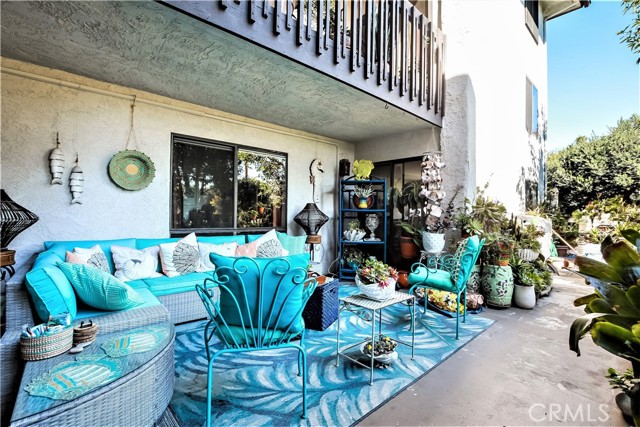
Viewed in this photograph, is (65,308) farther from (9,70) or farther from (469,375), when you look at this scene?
(469,375)

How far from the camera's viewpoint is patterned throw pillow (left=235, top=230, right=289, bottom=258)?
364 centimetres

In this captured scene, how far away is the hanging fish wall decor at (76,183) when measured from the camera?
9.44 feet

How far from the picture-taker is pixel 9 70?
8.63 feet

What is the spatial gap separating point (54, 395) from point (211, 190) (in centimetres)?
304

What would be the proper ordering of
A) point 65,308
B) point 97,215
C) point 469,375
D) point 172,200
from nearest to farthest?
1. point 65,308
2. point 469,375
3. point 97,215
4. point 172,200

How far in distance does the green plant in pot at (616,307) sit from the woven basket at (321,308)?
201 cm

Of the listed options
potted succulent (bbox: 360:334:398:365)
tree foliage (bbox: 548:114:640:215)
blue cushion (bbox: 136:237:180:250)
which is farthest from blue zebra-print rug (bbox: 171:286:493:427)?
tree foliage (bbox: 548:114:640:215)

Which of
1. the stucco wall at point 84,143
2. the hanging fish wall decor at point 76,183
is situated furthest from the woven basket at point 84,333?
the hanging fish wall decor at point 76,183

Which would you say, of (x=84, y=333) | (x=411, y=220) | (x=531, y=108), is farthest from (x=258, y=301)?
(x=531, y=108)

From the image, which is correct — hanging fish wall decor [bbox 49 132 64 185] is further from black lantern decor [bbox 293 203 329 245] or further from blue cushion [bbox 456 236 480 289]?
blue cushion [bbox 456 236 480 289]

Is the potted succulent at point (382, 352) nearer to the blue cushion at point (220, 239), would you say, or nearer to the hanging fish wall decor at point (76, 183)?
the blue cushion at point (220, 239)

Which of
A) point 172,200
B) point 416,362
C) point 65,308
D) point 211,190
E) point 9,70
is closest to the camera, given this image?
point 65,308

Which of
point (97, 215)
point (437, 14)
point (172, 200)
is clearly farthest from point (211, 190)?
point (437, 14)

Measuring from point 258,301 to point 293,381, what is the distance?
0.82 m
